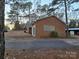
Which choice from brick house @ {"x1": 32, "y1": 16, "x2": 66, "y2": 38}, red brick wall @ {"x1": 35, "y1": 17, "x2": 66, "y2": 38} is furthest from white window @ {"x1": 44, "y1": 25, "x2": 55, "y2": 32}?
red brick wall @ {"x1": 35, "y1": 17, "x2": 66, "y2": 38}

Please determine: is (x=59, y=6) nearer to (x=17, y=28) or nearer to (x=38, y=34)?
(x=38, y=34)

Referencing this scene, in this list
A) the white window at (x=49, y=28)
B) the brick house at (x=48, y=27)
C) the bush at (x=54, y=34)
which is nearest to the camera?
the brick house at (x=48, y=27)

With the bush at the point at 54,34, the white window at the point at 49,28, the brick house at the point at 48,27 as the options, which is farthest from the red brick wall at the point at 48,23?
the bush at the point at 54,34

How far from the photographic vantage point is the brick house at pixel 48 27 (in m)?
39.7

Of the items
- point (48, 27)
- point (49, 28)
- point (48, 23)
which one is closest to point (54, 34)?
point (49, 28)

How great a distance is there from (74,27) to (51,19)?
14.4 metres

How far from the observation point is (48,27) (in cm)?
4009

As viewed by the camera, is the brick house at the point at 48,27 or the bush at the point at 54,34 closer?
the brick house at the point at 48,27

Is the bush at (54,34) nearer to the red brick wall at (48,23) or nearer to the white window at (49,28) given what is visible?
the white window at (49,28)

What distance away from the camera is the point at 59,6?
38.0ft

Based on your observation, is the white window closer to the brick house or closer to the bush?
the brick house

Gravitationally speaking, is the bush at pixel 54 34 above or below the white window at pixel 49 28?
below

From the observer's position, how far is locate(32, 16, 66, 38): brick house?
3972 cm

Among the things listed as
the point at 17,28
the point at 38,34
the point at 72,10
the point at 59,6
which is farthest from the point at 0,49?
the point at 17,28
